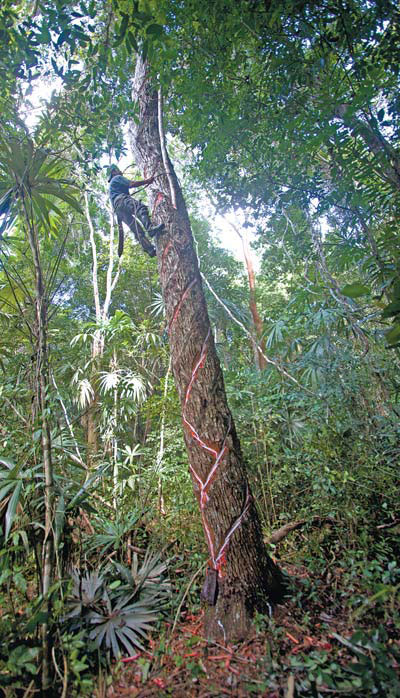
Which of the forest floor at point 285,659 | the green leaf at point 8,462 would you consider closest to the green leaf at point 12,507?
the green leaf at point 8,462

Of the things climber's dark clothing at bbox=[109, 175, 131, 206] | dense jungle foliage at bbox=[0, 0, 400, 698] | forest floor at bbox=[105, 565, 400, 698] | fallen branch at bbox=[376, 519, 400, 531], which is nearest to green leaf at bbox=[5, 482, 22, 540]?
dense jungle foliage at bbox=[0, 0, 400, 698]

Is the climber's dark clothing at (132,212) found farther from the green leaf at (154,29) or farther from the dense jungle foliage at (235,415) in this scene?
the green leaf at (154,29)

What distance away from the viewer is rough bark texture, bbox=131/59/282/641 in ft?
4.54

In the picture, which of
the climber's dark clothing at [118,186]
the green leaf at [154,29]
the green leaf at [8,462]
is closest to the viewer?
the green leaf at [154,29]

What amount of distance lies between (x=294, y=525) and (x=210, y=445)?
0.98 metres

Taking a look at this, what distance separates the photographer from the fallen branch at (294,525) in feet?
6.47

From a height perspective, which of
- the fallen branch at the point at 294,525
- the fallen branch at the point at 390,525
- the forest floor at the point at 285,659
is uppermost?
the fallen branch at the point at 294,525

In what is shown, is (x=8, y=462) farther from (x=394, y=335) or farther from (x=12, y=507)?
(x=394, y=335)

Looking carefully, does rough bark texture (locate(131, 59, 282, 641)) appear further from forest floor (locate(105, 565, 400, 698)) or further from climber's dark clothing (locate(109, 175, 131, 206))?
climber's dark clothing (locate(109, 175, 131, 206))

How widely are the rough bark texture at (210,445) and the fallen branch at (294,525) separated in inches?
17.0

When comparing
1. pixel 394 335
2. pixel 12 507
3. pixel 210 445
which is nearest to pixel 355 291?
pixel 394 335

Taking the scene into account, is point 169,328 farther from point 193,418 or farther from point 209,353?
point 193,418

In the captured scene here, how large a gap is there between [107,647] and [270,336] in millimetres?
2325

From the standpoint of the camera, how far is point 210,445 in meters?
1.52
